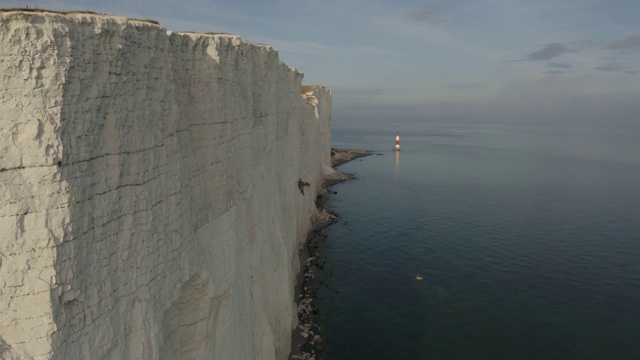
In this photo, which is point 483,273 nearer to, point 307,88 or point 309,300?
point 309,300

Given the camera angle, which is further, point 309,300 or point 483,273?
point 483,273

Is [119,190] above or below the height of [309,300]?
above

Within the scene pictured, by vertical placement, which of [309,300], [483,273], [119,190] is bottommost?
[309,300]

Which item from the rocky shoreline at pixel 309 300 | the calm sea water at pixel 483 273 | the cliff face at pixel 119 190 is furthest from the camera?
the calm sea water at pixel 483 273

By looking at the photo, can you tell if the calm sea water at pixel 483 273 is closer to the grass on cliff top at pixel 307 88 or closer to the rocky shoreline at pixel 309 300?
the rocky shoreline at pixel 309 300

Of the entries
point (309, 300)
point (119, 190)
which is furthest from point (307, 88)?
point (119, 190)

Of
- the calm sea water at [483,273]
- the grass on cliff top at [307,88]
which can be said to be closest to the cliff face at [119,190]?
the calm sea water at [483,273]

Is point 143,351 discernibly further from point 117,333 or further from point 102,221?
point 102,221

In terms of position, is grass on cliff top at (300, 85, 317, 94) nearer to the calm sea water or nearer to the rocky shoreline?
the calm sea water
